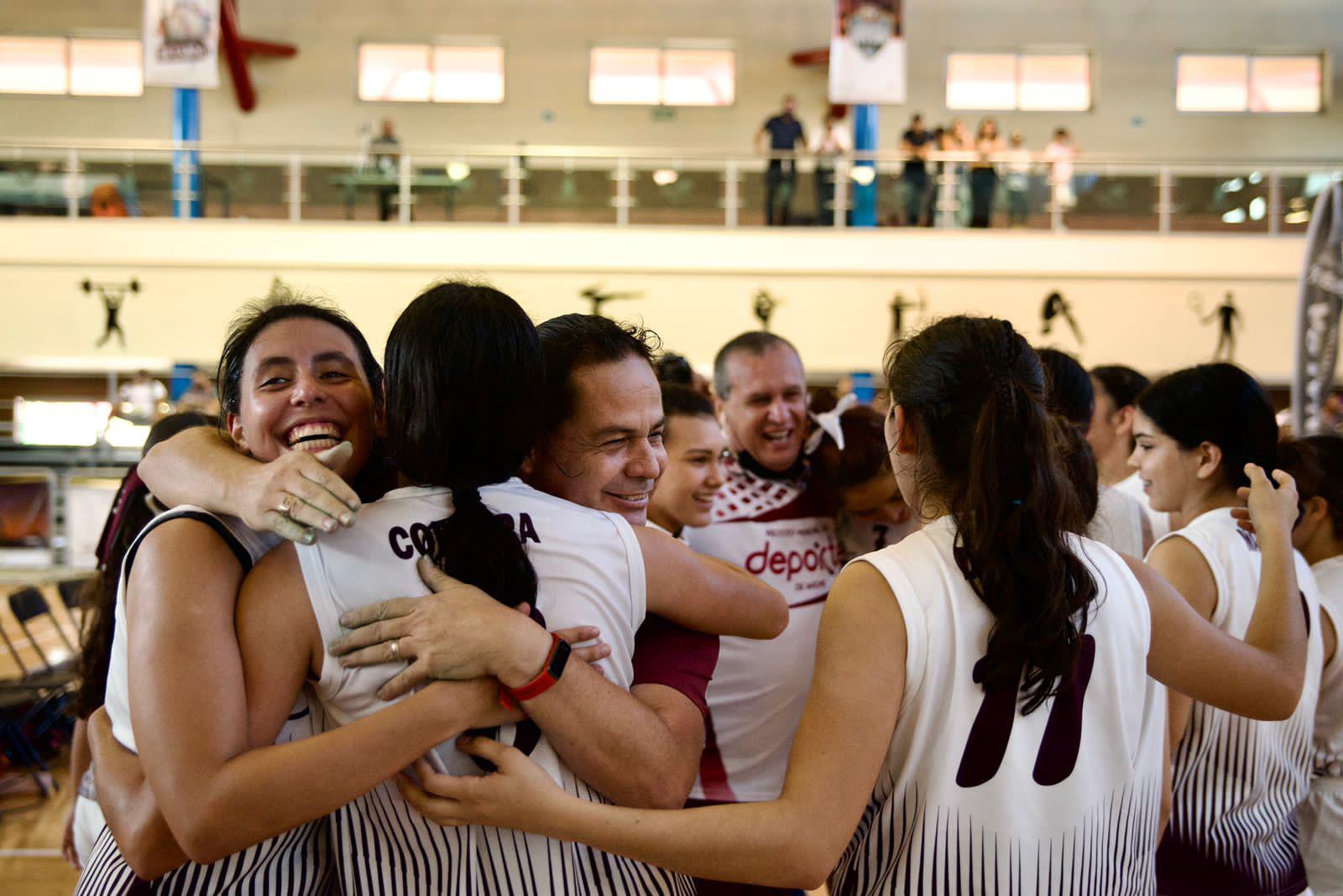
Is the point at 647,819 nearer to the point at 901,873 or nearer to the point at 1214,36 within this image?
the point at 901,873

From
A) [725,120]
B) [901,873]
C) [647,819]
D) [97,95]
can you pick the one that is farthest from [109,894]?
[97,95]

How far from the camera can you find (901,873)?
1.25m

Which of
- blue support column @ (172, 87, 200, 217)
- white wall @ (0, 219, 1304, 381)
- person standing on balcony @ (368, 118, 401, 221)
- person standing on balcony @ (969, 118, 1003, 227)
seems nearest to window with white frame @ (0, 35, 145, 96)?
blue support column @ (172, 87, 200, 217)

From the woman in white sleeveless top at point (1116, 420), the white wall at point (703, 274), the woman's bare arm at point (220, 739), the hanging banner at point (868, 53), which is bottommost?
the woman's bare arm at point (220, 739)

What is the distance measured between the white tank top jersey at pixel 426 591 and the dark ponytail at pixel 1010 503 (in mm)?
425

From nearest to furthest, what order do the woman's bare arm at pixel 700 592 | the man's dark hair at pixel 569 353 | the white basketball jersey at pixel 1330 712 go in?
the woman's bare arm at pixel 700 592 < the man's dark hair at pixel 569 353 < the white basketball jersey at pixel 1330 712

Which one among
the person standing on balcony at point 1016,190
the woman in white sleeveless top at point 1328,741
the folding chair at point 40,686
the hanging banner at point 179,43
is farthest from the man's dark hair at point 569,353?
the person standing on balcony at point 1016,190

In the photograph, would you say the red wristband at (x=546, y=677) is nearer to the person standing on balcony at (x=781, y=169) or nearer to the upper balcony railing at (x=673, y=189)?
the upper balcony railing at (x=673, y=189)

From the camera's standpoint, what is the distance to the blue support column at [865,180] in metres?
12.5

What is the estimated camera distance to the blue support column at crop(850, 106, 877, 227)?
40.9 feet

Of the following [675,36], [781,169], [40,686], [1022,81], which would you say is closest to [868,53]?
[781,169]

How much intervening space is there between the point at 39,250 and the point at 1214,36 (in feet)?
56.0

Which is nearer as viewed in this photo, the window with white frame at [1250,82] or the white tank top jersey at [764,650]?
the white tank top jersey at [764,650]

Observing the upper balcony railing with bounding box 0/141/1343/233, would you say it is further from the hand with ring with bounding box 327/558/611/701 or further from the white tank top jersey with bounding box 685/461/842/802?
the hand with ring with bounding box 327/558/611/701
